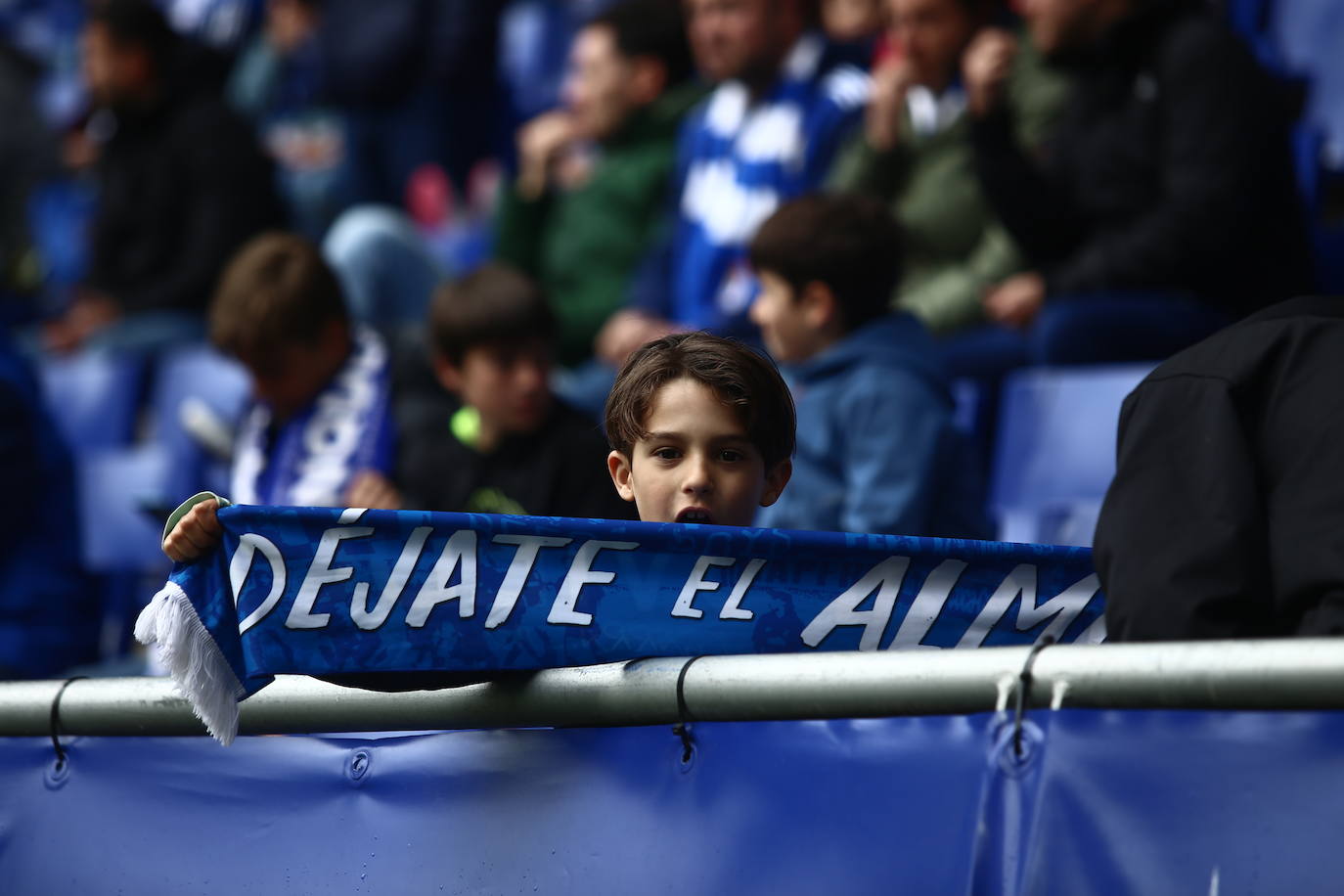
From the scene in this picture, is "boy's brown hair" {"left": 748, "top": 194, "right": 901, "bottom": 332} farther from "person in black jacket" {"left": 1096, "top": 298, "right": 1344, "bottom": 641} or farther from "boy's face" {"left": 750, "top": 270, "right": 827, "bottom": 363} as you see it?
"person in black jacket" {"left": 1096, "top": 298, "right": 1344, "bottom": 641}

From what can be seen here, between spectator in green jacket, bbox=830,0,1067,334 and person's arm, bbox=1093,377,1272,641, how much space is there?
2742 millimetres

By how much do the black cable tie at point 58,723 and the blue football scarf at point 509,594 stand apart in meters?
0.47

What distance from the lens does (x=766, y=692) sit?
186cm

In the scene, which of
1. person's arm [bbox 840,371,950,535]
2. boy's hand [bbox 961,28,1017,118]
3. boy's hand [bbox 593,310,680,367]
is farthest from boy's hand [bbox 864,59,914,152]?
person's arm [bbox 840,371,950,535]

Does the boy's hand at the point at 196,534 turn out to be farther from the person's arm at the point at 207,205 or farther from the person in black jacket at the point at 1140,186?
the person's arm at the point at 207,205

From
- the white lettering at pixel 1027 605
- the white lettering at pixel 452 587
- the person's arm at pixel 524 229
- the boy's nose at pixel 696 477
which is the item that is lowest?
the white lettering at pixel 452 587

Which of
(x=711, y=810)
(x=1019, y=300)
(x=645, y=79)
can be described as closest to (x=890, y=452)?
(x=1019, y=300)

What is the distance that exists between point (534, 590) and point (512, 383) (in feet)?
6.24

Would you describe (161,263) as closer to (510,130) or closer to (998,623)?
(510,130)

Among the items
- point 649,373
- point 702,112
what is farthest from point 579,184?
point 649,373

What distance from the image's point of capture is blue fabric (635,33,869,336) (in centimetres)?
513

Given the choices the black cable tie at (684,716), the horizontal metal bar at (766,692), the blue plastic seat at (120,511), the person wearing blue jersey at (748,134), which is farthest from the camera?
the blue plastic seat at (120,511)

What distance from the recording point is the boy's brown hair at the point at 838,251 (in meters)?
3.53

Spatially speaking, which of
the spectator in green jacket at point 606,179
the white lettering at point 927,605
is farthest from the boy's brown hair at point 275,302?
the white lettering at point 927,605
